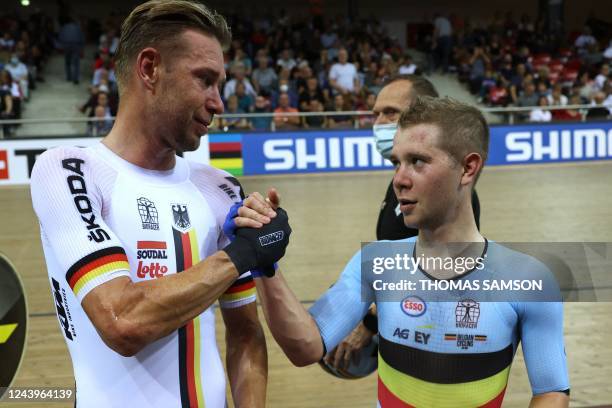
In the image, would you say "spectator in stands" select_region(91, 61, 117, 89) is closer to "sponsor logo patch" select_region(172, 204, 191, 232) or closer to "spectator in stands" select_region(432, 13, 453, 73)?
"spectator in stands" select_region(432, 13, 453, 73)

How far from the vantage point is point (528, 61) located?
2062 centimetres

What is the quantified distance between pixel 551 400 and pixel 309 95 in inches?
554

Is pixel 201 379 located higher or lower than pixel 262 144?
higher

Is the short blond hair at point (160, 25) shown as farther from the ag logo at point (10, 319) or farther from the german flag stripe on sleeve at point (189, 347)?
the ag logo at point (10, 319)

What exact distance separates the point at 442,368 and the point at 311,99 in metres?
13.8

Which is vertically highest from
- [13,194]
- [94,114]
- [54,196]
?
[54,196]

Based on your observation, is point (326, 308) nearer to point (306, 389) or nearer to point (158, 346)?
point (158, 346)

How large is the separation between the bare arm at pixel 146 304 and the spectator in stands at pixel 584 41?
22398 mm

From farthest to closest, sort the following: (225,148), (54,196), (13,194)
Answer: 1. (225,148)
2. (13,194)
3. (54,196)

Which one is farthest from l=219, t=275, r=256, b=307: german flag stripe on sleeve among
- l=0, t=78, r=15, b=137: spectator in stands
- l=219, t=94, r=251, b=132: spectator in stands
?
l=0, t=78, r=15, b=137: spectator in stands

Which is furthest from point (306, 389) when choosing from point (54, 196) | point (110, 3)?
point (110, 3)

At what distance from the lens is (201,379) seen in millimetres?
2162

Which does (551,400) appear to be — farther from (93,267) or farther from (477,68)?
(477,68)

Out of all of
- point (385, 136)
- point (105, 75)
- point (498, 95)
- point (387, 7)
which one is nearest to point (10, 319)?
point (385, 136)
